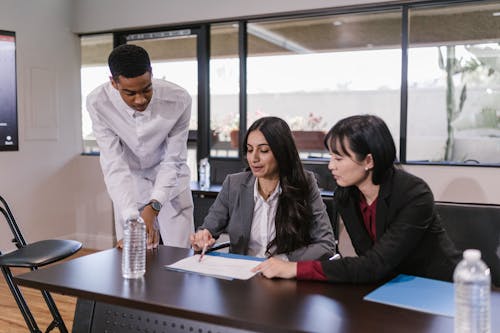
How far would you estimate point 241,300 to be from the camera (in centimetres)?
138

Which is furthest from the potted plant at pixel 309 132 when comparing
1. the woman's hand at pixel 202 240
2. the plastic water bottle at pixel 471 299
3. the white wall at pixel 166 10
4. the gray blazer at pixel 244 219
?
the plastic water bottle at pixel 471 299

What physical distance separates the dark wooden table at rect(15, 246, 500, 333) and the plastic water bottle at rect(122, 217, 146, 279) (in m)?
0.03

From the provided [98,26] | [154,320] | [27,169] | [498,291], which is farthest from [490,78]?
[27,169]

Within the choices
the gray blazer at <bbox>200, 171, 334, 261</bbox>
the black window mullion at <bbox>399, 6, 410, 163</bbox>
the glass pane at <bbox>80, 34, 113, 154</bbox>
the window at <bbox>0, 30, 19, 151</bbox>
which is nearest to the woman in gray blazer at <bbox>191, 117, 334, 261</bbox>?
the gray blazer at <bbox>200, 171, 334, 261</bbox>

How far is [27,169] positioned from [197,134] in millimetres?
1531

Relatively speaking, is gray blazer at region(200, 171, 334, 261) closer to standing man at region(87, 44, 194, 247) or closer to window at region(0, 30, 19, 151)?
standing man at region(87, 44, 194, 247)

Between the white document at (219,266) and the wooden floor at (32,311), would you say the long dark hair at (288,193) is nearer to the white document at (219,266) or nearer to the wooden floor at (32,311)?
the white document at (219,266)

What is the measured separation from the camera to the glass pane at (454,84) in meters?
3.62

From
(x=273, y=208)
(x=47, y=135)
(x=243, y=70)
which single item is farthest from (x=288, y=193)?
(x=47, y=135)

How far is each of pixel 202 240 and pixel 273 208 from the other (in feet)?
1.04

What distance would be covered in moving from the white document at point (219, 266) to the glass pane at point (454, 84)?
246cm

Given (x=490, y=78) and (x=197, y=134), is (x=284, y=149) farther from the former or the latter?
(x=197, y=134)

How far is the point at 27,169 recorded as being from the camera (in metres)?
4.77

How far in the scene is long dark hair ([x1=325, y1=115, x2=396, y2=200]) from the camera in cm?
168
